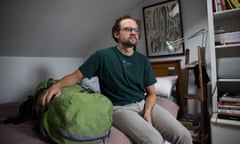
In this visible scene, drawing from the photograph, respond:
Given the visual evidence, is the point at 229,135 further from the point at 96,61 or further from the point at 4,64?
the point at 4,64

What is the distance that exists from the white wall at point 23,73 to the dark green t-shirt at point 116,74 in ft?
4.12

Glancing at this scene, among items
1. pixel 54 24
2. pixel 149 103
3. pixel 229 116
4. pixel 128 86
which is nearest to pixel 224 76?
pixel 229 116

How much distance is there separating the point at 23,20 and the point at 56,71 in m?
0.96

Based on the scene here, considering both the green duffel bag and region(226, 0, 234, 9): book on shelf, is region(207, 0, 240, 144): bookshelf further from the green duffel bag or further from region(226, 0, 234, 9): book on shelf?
the green duffel bag

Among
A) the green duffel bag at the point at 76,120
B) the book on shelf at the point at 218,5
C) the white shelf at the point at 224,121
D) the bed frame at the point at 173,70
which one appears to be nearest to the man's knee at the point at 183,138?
the green duffel bag at the point at 76,120

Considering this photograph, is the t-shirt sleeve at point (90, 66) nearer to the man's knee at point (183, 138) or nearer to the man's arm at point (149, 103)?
the man's arm at point (149, 103)

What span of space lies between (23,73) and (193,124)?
205cm

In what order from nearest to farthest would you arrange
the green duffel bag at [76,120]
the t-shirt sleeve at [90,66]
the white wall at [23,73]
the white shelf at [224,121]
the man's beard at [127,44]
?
the green duffel bag at [76,120], the t-shirt sleeve at [90,66], the man's beard at [127,44], the white shelf at [224,121], the white wall at [23,73]

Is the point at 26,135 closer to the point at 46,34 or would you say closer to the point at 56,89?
the point at 56,89

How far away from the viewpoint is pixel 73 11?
6.59 ft

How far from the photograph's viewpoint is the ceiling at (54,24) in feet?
5.44

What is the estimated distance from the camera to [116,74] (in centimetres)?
129

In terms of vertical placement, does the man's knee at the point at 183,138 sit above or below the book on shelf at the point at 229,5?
below

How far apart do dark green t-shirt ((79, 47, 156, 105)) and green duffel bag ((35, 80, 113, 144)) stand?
34 cm
